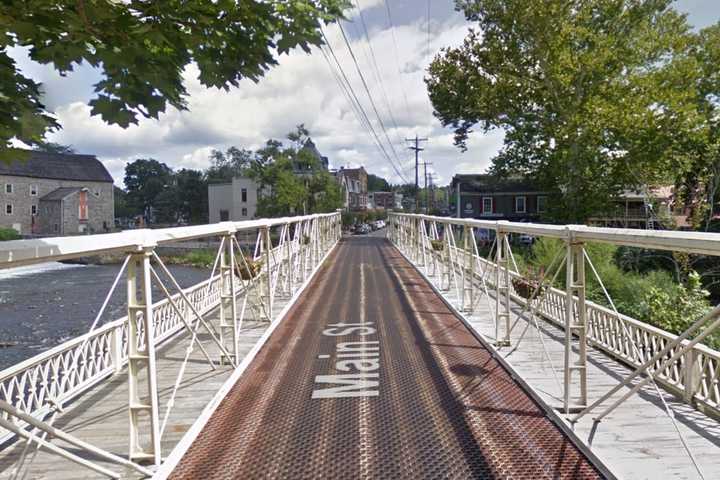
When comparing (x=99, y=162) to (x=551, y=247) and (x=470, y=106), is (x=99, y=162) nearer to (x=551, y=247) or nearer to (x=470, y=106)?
(x=470, y=106)

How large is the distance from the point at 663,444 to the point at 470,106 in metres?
24.5

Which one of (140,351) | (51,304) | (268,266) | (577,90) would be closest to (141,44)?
(140,351)

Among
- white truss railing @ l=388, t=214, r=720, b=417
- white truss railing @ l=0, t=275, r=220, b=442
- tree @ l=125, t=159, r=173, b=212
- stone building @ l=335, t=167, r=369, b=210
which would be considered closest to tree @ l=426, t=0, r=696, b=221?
white truss railing @ l=388, t=214, r=720, b=417

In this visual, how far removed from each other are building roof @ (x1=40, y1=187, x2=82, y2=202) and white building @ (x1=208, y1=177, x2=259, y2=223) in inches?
674

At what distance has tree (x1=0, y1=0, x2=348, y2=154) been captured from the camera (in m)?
2.85

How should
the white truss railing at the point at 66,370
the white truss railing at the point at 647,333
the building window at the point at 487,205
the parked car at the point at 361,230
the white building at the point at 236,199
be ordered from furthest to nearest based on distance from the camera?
the white building at the point at 236,199
the parked car at the point at 361,230
the building window at the point at 487,205
the white truss railing at the point at 66,370
the white truss railing at the point at 647,333

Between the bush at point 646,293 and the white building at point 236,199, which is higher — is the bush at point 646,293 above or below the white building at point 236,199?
below

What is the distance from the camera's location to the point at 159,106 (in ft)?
11.7

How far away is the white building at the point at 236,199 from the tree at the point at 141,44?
54.8 meters

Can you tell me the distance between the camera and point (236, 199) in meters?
59.0

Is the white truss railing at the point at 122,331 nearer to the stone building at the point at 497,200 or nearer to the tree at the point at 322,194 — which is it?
the tree at the point at 322,194

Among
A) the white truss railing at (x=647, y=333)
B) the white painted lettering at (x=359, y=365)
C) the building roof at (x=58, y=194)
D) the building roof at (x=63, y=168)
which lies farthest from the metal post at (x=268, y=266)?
the building roof at (x=63, y=168)

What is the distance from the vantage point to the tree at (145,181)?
292 ft

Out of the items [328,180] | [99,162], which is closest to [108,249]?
[328,180]
